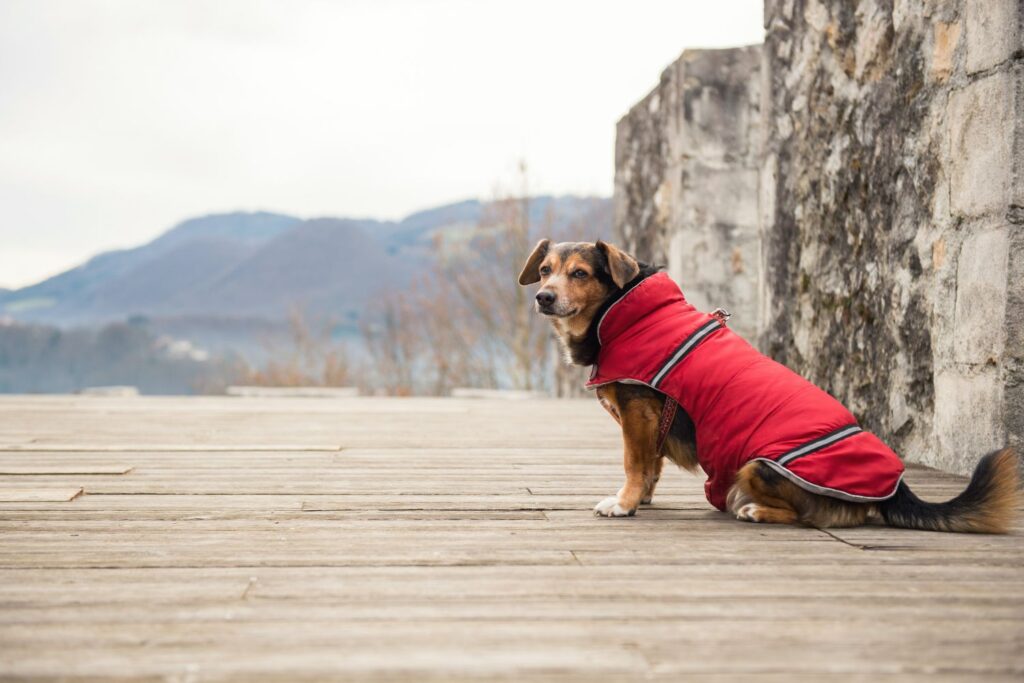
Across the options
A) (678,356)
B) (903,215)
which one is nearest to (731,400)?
(678,356)

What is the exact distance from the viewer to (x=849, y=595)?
1.85 m

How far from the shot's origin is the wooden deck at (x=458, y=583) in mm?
1472

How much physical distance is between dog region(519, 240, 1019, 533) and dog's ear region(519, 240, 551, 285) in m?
0.28

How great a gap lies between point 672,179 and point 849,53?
2.45 metres

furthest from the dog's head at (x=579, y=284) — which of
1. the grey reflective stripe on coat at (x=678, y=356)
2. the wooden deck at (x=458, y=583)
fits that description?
the wooden deck at (x=458, y=583)

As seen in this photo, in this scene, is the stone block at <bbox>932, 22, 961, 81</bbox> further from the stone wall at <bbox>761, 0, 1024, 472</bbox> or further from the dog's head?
the dog's head

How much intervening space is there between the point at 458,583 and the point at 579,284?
1.40 m

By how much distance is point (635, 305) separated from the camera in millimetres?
2906

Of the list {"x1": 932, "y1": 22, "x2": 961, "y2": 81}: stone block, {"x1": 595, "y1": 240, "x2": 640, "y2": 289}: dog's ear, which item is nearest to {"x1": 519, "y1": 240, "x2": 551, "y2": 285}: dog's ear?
{"x1": 595, "y1": 240, "x2": 640, "y2": 289}: dog's ear

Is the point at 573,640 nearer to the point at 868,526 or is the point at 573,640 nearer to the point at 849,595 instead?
the point at 849,595

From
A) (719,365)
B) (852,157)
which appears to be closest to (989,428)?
(719,365)

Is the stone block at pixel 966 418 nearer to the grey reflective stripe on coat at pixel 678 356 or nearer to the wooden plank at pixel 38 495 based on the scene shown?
the grey reflective stripe on coat at pixel 678 356

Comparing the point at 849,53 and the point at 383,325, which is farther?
the point at 383,325

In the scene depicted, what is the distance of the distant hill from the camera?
36.8 m
